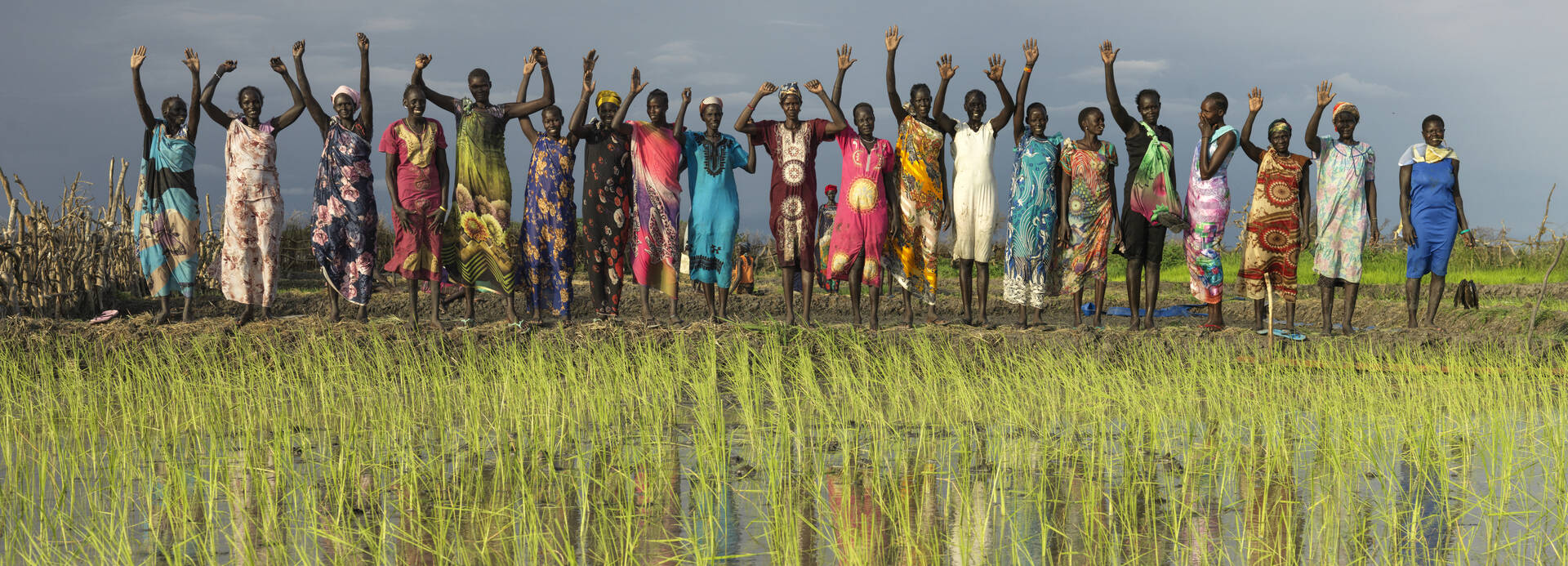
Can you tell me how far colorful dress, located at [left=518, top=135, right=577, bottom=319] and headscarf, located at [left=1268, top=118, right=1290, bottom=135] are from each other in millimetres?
5283

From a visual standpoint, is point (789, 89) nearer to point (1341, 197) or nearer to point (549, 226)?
point (549, 226)

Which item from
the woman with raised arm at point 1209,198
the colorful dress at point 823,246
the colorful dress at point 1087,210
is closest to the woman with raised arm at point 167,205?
the colorful dress at point 823,246

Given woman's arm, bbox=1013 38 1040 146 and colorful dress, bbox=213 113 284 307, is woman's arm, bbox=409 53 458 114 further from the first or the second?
woman's arm, bbox=1013 38 1040 146

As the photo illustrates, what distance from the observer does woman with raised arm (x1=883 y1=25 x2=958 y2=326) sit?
787 centimetres

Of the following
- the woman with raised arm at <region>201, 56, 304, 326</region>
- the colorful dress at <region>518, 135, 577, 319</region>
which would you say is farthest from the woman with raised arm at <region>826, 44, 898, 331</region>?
the woman with raised arm at <region>201, 56, 304, 326</region>

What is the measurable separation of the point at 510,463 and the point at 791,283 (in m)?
3.80

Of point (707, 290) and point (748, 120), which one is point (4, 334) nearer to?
point (707, 290)

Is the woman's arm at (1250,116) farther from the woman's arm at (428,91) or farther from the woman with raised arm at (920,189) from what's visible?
the woman's arm at (428,91)

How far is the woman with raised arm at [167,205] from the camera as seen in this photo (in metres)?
8.05

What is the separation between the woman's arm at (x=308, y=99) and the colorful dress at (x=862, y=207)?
3717mm

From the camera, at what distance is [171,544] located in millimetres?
3547

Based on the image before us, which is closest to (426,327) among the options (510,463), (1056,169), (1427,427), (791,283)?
(791,283)

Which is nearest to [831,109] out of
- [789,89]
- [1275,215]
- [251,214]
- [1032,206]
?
[789,89]

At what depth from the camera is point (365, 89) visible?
25.3ft
